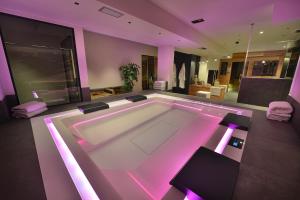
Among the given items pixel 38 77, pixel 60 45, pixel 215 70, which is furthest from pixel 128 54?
pixel 215 70

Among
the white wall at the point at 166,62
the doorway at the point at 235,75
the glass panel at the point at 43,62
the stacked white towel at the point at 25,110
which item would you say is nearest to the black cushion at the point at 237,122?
the stacked white towel at the point at 25,110

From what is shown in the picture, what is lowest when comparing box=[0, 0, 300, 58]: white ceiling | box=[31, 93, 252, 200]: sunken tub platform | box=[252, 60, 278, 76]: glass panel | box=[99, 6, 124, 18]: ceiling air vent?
box=[31, 93, 252, 200]: sunken tub platform

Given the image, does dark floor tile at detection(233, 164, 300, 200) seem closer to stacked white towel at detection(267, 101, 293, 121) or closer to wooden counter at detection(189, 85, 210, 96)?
stacked white towel at detection(267, 101, 293, 121)

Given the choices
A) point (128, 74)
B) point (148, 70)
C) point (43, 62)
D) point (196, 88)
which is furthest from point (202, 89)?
point (43, 62)

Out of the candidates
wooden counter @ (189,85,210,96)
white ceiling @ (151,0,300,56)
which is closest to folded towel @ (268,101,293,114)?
white ceiling @ (151,0,300,56)

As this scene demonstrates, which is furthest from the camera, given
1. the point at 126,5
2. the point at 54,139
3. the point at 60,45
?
the point at 60,45

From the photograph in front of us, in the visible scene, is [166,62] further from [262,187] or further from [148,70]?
[262,187]

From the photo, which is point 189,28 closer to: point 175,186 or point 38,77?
point 175,186

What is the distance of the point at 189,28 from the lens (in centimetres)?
319

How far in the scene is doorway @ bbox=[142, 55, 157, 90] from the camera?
5569 millimetres

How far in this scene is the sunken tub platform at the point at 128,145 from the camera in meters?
0.80

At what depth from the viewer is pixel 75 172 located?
854mm

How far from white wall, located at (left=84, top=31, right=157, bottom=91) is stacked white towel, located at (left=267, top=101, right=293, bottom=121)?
413 cm

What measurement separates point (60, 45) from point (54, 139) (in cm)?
253
